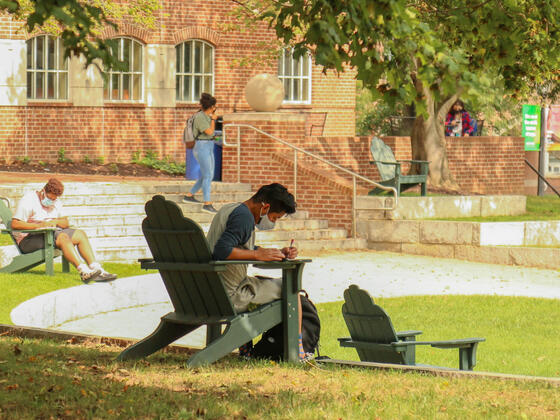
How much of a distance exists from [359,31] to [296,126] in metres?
14.3

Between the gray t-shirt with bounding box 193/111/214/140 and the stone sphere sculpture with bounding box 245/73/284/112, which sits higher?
the stone sphere sculpture with bounding box 245/73/284/112

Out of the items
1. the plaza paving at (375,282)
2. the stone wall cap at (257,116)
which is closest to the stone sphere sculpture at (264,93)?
the stone wall cap at (257,116)

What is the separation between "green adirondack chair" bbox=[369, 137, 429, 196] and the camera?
19594 mm

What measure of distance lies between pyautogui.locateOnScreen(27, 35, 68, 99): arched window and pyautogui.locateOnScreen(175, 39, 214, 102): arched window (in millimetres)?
2832

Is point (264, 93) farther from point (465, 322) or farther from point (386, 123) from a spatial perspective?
point (386, 123)

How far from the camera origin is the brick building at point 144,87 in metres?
24.5

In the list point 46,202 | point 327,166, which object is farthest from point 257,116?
point 46,202

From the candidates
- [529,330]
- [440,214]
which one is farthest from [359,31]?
[440,214]

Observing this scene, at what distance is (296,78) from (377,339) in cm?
2167

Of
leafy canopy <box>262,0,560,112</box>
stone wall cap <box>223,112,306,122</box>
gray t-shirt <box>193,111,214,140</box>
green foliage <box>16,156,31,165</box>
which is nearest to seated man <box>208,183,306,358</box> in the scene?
leafy canopy <box>262,0,560,112</box>

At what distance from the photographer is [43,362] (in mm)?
7426

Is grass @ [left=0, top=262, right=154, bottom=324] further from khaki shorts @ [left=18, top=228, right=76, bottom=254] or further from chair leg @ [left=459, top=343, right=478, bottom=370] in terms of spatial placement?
chair leg @ [left=459, top=343, right=478, bottom=370]

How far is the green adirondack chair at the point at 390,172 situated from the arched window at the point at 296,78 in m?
8.25

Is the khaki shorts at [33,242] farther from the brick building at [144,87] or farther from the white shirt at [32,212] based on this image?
the brick building at [144,87]
